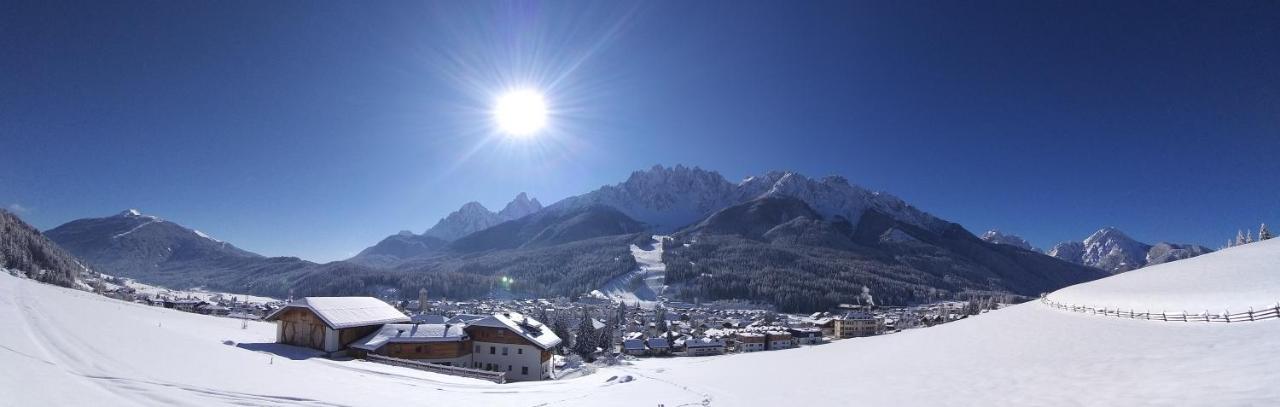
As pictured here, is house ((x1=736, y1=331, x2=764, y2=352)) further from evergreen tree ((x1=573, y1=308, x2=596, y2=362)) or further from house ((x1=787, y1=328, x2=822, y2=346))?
evergreen tree ((x1=573, y1=308, x2=596, y2=362))

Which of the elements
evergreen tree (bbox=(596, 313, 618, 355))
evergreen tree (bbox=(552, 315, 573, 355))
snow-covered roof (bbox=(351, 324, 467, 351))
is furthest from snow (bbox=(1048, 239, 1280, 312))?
evergreen tree (bbox=(596, 313, 618, 355))

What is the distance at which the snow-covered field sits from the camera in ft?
29.0

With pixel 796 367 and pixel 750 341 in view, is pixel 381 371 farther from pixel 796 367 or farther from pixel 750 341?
pixel 750 341

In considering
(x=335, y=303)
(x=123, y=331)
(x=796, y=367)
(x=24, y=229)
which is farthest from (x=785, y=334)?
(x=24, y=229)

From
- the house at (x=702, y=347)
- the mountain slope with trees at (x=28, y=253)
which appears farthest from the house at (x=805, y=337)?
the mountain slope with trees at (x=28, y=253)

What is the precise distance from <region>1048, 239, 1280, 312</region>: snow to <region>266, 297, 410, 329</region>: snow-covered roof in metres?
38.6

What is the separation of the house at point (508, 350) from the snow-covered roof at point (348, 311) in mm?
5615

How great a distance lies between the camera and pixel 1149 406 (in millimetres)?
10570

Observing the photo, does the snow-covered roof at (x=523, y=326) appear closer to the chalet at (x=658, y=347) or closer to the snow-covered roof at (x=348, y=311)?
the snow-covered roof at (x=348, y=311)

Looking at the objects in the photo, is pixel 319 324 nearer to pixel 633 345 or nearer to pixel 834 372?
pixel 834 372

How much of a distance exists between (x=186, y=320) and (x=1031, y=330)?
145ft

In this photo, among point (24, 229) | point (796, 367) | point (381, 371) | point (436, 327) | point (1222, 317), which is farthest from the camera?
point (24, 229)

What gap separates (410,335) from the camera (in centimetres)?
3219

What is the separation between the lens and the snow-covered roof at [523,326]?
122 feet
